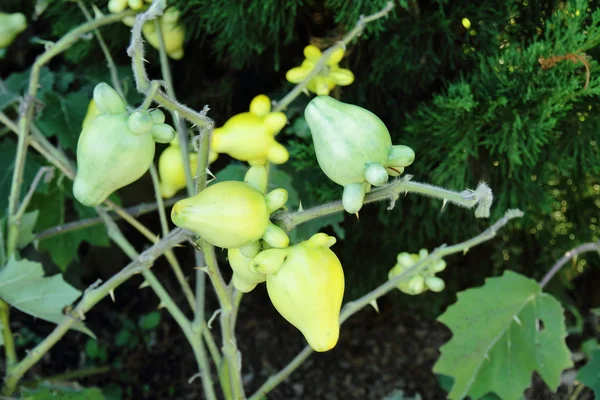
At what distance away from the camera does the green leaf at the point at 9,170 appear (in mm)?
871

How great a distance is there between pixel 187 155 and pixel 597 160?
1.53 feet

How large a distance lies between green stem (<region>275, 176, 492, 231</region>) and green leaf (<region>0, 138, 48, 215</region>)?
58cm

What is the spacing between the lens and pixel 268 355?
1250 millimetres

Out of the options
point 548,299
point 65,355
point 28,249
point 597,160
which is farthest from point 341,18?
point 65,355

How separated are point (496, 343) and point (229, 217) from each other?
532mm

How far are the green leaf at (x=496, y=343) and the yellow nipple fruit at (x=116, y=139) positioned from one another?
0.49 metres

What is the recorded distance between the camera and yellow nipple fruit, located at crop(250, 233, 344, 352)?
0.39 metres

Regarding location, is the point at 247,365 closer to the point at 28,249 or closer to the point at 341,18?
the point at 28,249

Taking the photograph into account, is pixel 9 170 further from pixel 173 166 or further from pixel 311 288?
pixel 311 288

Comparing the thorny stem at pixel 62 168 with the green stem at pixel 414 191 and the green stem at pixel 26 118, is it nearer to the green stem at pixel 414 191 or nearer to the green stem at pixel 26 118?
the green stem at pixel 26 118

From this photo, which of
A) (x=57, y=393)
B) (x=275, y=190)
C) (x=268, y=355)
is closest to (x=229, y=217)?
(x=275, y=190)

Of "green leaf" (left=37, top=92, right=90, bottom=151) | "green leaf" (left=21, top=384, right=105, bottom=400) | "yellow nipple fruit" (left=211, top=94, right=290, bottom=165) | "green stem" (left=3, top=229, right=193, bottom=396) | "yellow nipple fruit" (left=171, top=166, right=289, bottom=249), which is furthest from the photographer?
"green leaf" (left=37, top=92, right=90, bottom=151)

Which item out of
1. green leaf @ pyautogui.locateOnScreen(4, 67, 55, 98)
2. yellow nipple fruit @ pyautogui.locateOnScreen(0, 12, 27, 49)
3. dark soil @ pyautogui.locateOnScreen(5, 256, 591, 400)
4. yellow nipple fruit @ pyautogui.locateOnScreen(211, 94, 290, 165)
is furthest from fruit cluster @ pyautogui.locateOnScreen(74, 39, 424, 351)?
dark soil @ pyautogui.locateOnScreen(5, 256, 591, 400)

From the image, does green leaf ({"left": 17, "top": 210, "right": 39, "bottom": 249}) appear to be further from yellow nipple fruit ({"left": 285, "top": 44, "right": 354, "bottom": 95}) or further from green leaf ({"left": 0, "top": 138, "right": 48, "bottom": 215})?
yellow nipple fruit ({"left": 285, "top": 44, "right": 354, "bottom": 95})
